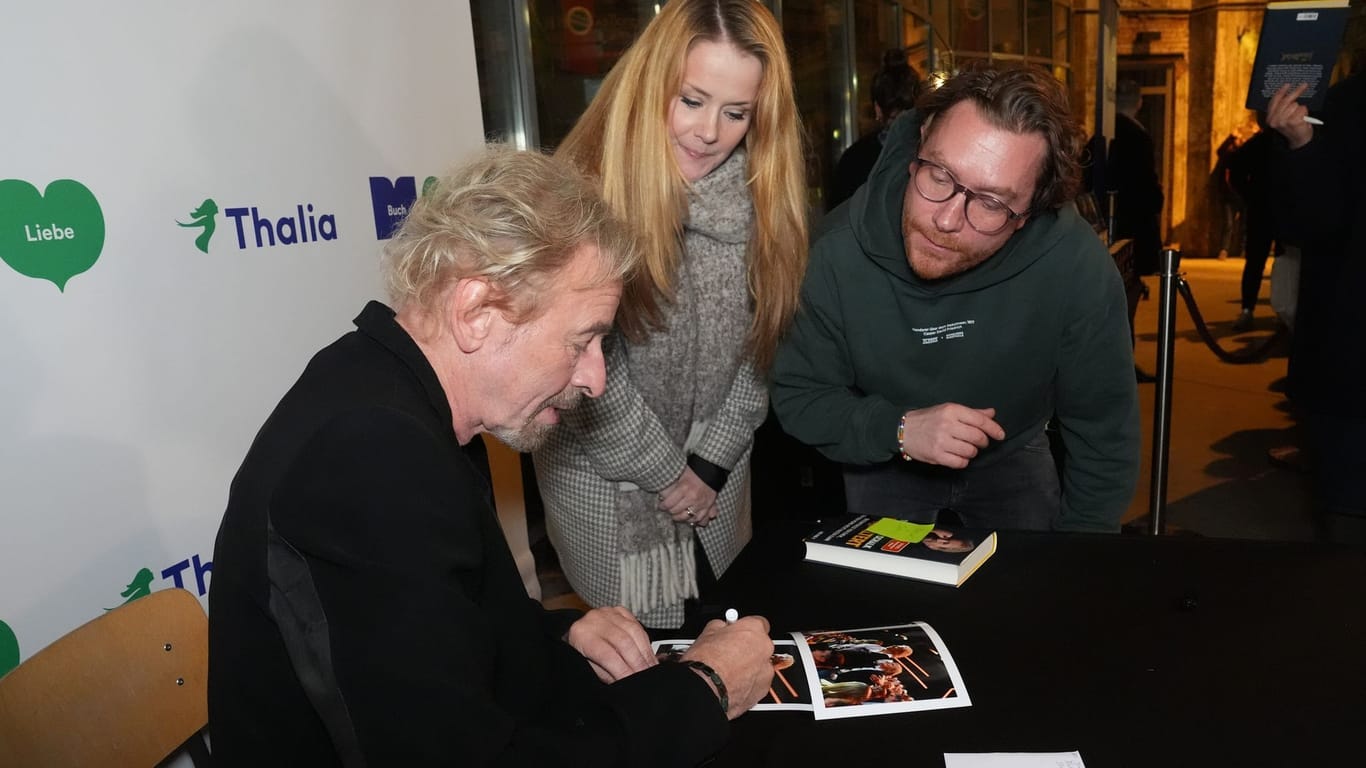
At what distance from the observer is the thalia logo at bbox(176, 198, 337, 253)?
2.25 metres

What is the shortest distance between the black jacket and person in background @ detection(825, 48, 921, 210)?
3.24 metres

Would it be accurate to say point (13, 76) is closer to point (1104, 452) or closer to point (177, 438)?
point (177, 438)

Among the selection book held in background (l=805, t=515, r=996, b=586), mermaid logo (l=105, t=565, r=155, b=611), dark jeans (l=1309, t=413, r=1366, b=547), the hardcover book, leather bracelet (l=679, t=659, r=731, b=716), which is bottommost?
dark jeans (l=1309, t=413, r=1366, b=547)

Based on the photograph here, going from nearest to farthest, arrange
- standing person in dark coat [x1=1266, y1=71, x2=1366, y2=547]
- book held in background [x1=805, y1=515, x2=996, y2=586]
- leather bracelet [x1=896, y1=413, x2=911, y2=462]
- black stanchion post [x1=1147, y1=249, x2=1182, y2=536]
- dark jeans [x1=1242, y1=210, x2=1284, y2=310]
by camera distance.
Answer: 1. book held in background [x1=805, y1=515, x2=996, y2=586]
2. leather bracelet [x1=896, y1=413, x2=911, y2=462]
3. standing person in dark coat [x1=1266, y1=71, x2=1366, y2=547]
4. black stanchion post [x1=1147, y1=249, x2=1182, y2=536]
5. dark jeans [x1=1242, y1=210, x2=1284, y2=310]

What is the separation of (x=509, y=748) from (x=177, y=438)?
59.8 inches

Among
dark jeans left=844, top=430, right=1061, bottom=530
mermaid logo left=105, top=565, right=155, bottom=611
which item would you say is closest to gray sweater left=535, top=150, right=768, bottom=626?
dark jeans left=844, top=430, right=1061, bottom=530

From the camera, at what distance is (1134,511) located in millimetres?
4289

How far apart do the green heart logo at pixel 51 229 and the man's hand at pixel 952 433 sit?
172 cm

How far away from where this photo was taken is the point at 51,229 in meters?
1.91

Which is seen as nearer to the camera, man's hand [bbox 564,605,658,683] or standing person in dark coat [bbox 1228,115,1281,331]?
man's hand [bbox 564,605,658,683]

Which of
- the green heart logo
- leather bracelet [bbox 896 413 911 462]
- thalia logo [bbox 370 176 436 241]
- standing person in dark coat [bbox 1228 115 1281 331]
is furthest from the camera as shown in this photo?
standing person in dark coat [bbox 1228 115 1281 331]

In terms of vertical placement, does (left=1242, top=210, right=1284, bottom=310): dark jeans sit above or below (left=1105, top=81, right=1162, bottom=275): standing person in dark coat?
below

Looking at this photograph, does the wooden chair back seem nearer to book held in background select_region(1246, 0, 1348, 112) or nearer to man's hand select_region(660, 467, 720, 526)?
man's hand select_region(660, 467, 720, 526)

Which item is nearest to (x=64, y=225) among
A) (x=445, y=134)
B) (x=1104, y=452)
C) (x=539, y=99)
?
(x=445, y=134)
